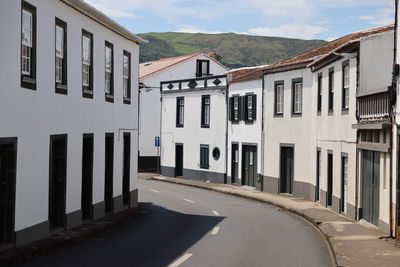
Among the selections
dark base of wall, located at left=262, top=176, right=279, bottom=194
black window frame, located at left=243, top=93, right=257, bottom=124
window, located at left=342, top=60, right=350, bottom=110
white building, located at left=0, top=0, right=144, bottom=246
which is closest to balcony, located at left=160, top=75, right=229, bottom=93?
black window frame, located at left=243, top=93, right=257, bottom=124

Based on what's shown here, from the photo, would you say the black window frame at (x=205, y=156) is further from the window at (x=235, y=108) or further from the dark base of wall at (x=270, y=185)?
the dark base of wall at (x=270, y=185)

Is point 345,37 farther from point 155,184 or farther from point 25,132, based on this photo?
point 25,132

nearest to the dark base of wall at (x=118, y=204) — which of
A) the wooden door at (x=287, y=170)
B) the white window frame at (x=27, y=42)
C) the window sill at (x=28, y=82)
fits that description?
the window sill at (x=28, y=82)

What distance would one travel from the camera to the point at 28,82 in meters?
15.4

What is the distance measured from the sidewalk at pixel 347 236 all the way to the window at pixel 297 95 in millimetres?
4480

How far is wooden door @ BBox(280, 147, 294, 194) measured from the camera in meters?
32.2

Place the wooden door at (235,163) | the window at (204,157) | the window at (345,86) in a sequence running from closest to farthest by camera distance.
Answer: the window at (345,86), the wooden door at (235,163), the window at (204,157)

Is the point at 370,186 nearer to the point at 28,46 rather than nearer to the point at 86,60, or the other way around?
the point at 86,60

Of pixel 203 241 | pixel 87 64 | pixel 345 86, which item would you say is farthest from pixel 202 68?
pixel 203 241

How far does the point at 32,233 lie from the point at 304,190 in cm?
1723

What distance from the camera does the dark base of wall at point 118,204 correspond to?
2358cm

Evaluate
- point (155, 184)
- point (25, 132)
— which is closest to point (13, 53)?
point (25, 132)

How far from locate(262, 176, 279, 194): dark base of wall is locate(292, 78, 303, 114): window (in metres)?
3.96

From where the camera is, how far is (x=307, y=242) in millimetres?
17547
